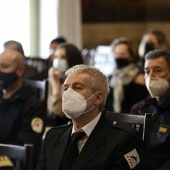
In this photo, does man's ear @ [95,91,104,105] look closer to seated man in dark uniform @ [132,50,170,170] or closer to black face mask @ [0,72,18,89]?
seated man in dark uniform @ [132,50,170,170]

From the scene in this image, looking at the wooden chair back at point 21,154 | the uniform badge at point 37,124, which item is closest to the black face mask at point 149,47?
the uniform badge at point 37,124

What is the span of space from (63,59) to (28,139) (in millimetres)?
1822

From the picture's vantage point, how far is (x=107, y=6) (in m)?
8.52

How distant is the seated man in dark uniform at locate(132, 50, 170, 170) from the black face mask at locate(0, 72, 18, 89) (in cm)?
81

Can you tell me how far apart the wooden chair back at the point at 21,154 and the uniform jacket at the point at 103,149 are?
33 centimetres

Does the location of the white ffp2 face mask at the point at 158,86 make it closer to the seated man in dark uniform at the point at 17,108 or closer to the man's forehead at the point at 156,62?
the man's forehead at the point at 156,62

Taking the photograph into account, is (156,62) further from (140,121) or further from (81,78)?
(81,78)

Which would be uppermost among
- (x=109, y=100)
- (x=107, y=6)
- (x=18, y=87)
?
(x=107, y=6)

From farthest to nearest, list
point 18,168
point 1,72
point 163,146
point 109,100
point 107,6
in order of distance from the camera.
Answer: point 107,6 < point 109,100 < point 1,72 < point 163,146 < point 18,168

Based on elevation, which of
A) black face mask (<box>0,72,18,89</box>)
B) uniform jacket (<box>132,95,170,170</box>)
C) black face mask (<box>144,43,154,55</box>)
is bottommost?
uniform jacket (<box>132,95,170,170</box>)

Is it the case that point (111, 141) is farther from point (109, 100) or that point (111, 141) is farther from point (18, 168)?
point (109, 100)

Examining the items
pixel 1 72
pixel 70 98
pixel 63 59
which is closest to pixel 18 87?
pixel 1 72

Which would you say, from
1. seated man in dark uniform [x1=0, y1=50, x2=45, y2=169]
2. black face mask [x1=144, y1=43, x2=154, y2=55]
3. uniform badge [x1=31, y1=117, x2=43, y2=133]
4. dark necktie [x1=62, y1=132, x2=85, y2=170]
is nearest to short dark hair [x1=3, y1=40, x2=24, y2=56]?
seated man in dark uniform [x1=0, y1=50, x2=45, y2=169]

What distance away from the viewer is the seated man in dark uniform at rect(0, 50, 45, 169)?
126 inches
